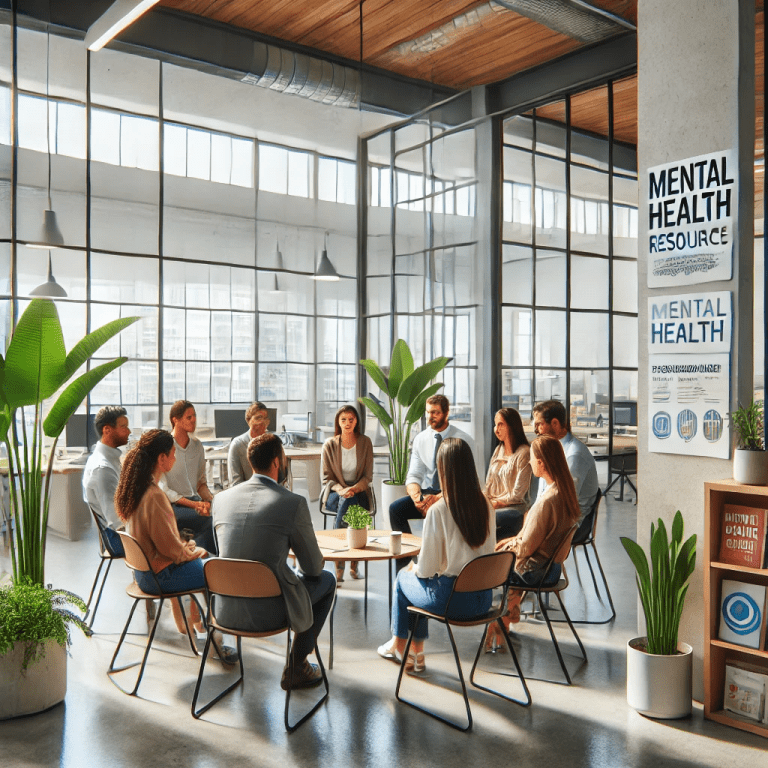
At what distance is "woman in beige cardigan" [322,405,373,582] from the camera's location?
584 centimetres

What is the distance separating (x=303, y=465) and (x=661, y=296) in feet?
19.4

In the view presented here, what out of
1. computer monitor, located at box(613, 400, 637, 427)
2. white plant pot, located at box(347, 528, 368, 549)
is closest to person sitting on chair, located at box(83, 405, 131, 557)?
white plant pot, located at box(347, 528, 368, 549)

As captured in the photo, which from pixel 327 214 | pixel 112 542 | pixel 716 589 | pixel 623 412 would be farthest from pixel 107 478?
pixel 327 214

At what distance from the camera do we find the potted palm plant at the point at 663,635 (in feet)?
11.1

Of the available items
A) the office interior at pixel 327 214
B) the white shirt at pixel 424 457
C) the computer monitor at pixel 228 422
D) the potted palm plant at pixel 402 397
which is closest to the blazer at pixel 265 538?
the office interior at pixel 327 214

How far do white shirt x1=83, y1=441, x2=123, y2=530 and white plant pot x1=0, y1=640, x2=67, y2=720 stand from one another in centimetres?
103

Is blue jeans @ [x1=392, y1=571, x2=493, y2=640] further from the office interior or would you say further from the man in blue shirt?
the office interior

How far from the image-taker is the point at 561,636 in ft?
14.7

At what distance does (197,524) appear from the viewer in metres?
5.18

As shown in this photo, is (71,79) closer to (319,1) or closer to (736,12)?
A: (319,1)

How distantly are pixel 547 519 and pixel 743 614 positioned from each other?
3.26 ft

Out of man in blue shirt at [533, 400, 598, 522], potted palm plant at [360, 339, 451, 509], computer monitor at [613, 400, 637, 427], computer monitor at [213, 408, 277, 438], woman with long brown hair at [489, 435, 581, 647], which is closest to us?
woman with long brown hair at [489, 435, 581, 647]

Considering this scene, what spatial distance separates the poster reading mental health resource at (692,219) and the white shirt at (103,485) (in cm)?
326

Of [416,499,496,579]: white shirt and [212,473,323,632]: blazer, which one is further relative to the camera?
[416,499,496,579]: white shirt
